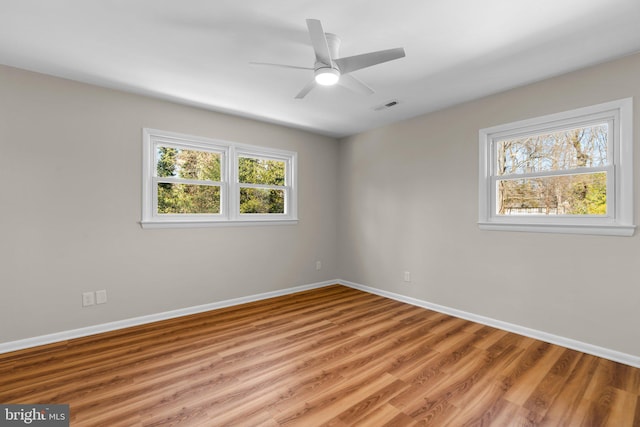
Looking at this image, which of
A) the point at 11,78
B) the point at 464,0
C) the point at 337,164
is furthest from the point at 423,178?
the point at 11,78

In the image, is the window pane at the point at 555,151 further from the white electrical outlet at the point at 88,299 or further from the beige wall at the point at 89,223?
the white electrical outlet at the point at 88,299

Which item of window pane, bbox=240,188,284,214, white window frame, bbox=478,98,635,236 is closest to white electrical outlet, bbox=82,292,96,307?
window pane, bbox=240,188,284,214

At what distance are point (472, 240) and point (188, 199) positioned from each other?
134 inches

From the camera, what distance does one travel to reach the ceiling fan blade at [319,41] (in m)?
1.64

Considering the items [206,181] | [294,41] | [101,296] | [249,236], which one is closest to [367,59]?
[294,41]

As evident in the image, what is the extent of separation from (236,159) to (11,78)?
2139mm

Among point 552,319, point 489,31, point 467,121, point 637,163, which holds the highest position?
point 489,31

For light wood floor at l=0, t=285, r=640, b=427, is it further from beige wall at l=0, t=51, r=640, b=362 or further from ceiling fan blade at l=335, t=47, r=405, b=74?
ceiling fan blade at l=335, t=47, r=405, b=74

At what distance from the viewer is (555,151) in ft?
9.47

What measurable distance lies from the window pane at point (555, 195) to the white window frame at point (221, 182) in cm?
→ 277

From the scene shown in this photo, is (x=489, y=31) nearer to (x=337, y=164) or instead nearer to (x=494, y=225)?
(x=494, y=225)

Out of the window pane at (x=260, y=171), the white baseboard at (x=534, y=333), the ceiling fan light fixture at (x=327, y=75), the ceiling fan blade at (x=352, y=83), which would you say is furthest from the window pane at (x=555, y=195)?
the window pane at (x=260, y=171)

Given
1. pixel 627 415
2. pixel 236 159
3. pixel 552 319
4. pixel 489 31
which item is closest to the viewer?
pixel 627 415

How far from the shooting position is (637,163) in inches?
93.4
